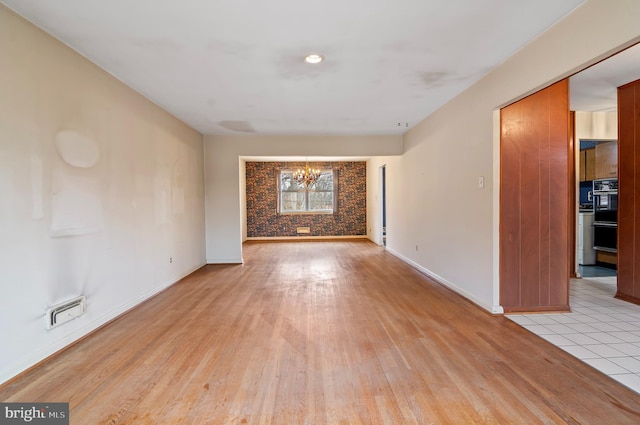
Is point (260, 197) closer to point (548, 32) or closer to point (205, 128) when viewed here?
point (205, 128)

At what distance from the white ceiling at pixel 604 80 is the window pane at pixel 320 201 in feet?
22.8

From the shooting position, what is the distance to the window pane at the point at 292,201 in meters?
10.2

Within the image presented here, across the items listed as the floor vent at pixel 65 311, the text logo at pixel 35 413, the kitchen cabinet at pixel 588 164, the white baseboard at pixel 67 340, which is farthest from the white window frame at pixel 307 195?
the text logo at pixel 35 413

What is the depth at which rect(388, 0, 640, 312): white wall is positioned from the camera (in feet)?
6.47

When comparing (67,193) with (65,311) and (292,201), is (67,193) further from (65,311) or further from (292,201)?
(292,201)

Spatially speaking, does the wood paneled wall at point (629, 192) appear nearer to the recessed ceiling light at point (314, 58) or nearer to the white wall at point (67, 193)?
the recessed ceiling light at point (314, 58)

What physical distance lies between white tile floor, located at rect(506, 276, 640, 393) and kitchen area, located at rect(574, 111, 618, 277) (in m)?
1.63

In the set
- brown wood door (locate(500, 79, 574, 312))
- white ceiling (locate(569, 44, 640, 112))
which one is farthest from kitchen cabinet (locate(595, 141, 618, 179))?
brown wood door (locate(500, 79, 574, 312))

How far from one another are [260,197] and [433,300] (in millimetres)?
7383

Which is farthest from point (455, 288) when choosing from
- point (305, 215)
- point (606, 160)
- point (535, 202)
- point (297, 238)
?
point (305, 215)

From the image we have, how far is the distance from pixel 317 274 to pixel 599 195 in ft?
15.9

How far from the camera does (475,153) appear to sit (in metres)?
3.39

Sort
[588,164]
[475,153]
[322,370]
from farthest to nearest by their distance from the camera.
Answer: [588,164]
[475,153]
[322,370]

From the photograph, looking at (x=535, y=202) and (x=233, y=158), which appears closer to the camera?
(x=535, y=202)
